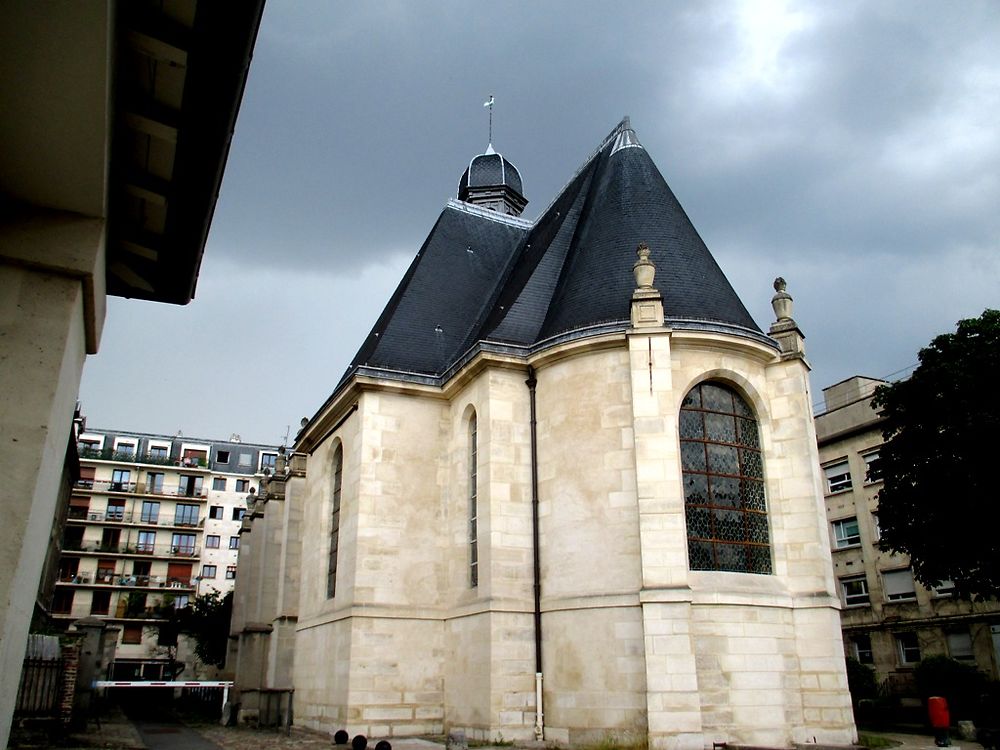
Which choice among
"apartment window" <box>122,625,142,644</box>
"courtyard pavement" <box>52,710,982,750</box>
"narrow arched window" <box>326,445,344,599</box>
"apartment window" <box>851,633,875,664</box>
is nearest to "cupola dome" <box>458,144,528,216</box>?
"narrow arched window" <box>326,445,344,599</box>

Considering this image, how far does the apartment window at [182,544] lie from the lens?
2067 inches

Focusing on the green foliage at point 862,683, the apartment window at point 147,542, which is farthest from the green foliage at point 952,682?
the apartment window at point 147,542

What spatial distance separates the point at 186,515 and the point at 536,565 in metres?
44.2

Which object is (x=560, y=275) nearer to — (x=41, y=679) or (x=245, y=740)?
(x=245, y=740)

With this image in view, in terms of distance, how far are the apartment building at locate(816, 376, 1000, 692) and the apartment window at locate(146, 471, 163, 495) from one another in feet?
135

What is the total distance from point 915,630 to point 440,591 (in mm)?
18619

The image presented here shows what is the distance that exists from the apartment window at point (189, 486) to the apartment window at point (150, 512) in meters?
1.64

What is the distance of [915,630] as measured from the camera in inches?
1072

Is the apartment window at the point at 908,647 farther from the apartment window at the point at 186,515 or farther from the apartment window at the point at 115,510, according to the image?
the apartment window at the point at 115,510

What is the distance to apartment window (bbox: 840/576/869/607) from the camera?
29.5m

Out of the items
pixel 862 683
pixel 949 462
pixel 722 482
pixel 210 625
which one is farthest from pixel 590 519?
pixel 210 625

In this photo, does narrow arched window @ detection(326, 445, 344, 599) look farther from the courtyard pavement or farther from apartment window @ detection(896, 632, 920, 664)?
apartment window @ detection(896, 632, 920, 664)

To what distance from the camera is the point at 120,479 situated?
5334cm

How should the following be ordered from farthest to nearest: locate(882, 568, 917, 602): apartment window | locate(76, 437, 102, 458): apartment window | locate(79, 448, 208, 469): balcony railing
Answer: locate(79, 448, 208, 469): balcony railing
locate(76, 437, 102, 458): apartment window
locate(882, 568, 917, 602): apartment window
